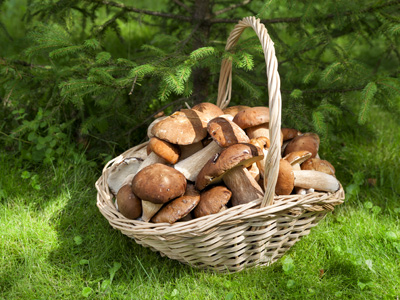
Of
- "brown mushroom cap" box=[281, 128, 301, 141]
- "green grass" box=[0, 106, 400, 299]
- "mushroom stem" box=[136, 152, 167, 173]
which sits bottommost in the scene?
"green grass" box=[0, 106, 400, 299]

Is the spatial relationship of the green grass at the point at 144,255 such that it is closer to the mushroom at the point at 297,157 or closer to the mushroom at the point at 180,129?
the mushroom at the point at 297,157

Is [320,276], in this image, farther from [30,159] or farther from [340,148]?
[30,159]

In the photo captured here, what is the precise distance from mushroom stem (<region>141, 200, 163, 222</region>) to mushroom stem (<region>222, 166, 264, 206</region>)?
A: 1.39 feet

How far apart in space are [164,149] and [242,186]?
19.7 inches

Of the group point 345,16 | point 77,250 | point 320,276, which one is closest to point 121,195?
point 77,250

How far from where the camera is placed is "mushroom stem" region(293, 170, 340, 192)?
6.56 feet

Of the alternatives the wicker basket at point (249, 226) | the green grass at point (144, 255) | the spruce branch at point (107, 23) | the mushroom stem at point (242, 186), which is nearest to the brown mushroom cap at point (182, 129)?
the mushroom stem at point (242, 186)

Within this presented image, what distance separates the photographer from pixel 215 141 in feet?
6.54

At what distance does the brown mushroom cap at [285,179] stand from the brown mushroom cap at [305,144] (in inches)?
13.9

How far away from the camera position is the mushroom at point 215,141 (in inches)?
77.5

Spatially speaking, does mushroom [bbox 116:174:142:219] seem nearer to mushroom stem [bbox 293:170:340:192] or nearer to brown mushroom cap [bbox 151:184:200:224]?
brown mushroom cap [bbox 151:184:200:224]

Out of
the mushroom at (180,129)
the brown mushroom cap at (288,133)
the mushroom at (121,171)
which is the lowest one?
the mushroom at (121,171)

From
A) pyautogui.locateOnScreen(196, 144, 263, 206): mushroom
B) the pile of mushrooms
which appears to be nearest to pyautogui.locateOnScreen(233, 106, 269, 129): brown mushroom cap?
the pile of mushrooms

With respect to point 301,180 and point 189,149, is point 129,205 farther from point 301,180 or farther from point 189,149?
point 301,180
